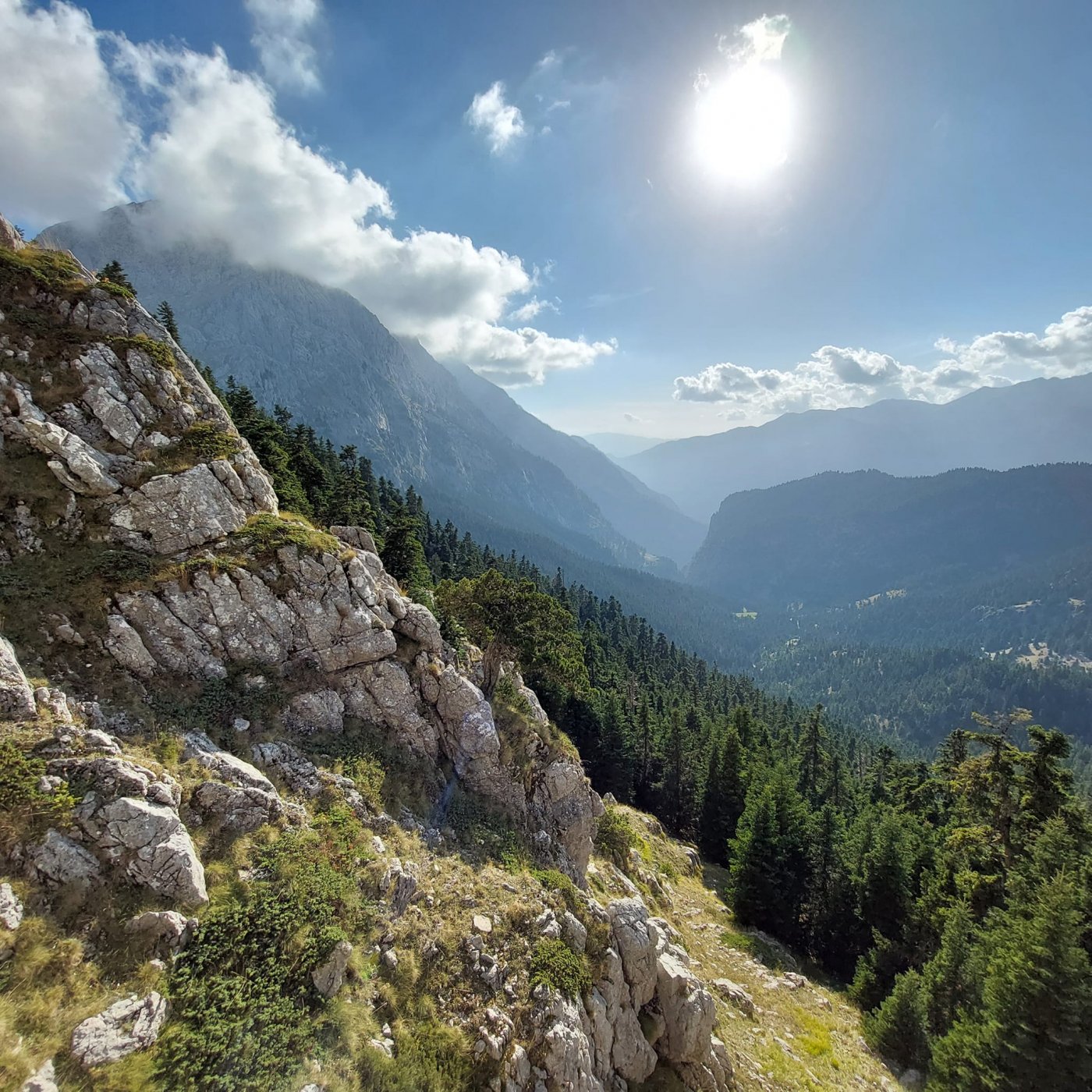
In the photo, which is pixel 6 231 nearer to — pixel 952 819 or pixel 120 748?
pixel 120 748

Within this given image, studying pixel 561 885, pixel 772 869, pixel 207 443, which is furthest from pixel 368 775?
pixel 772 869

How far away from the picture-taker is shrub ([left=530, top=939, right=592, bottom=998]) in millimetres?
16062

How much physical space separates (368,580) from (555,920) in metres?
16.1

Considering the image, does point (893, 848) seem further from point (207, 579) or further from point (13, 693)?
point (13, 693)

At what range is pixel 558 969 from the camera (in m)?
16.4

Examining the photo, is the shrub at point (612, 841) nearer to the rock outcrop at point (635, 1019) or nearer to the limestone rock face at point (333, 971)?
the rock outcrop at point (635, 1019)

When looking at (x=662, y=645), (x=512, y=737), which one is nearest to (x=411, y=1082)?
(x=512, y=737)

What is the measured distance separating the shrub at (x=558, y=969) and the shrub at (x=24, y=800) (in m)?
13.7

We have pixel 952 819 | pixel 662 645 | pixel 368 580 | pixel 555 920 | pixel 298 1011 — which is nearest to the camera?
pixel 298 1011

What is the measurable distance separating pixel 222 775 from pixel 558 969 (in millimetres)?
12252

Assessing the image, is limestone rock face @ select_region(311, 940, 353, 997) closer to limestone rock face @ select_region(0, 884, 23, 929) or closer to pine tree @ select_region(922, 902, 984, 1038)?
limestone rock face @ select_region(0, 884, 23, 929)

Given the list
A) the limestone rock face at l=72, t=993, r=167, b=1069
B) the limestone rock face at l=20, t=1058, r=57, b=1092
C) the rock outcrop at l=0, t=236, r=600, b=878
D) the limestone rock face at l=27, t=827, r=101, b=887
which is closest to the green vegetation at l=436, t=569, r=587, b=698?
the rock outcrop at l=0, t=236, r=600, b=878

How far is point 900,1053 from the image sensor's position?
25.3 meters

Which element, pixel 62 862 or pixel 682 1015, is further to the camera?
pixel 682 1015
